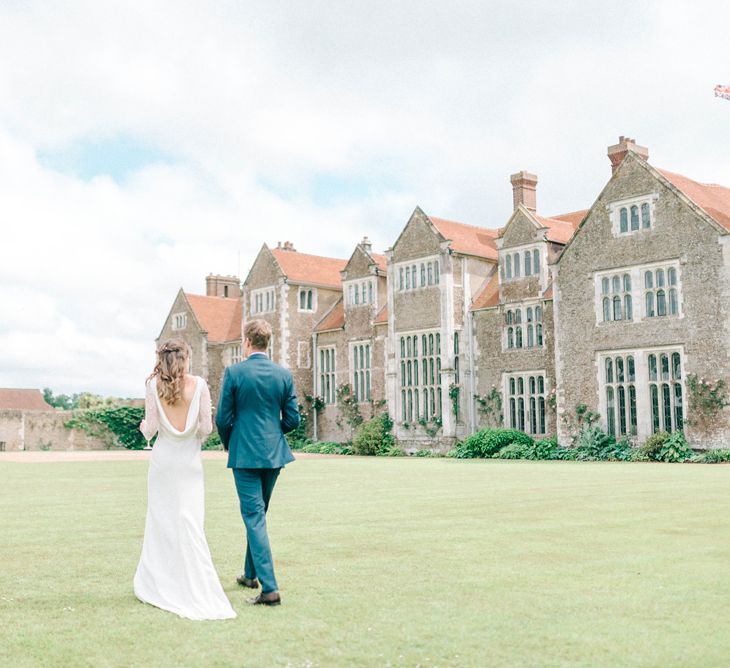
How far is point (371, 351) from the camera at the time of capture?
38531 mm

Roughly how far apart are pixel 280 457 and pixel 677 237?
77.1ft

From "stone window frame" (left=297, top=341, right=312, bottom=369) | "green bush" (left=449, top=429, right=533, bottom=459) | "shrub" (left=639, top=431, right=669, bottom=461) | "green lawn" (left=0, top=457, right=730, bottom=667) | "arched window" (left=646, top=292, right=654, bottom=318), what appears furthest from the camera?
"stone window frame" (left=297, top=341, right=312, bottom=369)

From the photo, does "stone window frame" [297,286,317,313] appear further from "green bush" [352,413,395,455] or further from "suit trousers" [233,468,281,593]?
"suit trousers" [233,468,281,593]

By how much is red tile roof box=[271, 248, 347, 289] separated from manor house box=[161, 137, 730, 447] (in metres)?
0.14

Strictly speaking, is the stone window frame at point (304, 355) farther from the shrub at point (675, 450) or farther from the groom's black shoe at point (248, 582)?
the groom's black shoe at point (248, 582)

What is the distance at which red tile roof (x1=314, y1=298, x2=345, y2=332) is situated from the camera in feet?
136

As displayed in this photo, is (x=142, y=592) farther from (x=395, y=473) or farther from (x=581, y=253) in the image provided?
(x=581, y=253)

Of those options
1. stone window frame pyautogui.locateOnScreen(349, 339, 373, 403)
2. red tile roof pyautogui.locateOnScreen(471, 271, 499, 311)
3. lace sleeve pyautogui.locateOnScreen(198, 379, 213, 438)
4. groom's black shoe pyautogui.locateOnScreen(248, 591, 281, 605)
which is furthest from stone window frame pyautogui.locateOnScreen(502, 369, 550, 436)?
groom's black shoe pyautogui.locateOnScreen(248, 591, 281, 605)

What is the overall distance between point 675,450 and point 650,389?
263 centimetres

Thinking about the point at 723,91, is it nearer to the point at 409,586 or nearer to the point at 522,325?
the point at 522,325

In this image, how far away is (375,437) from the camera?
35906mm

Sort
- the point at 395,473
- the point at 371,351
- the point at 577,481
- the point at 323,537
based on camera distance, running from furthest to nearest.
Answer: the point at 371,351, the point at 395,473, the point at 577,481, the point at 323,537

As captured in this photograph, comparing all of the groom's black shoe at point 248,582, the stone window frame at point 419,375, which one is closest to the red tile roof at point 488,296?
the stone window frame at point 419,375

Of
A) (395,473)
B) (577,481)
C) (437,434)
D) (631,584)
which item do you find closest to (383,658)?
(631,584)
